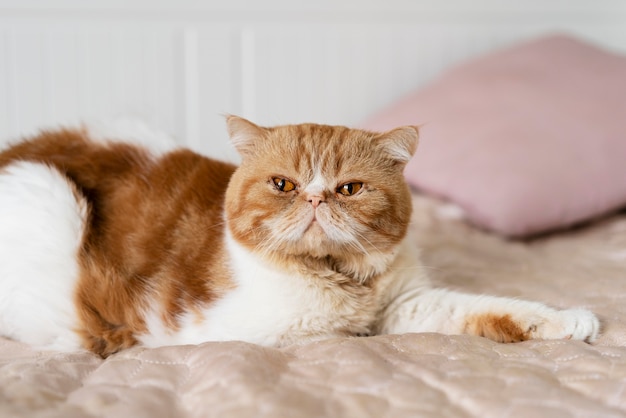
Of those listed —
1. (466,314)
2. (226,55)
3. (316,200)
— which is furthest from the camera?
(226,55)

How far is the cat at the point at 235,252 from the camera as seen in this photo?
1.23 metres

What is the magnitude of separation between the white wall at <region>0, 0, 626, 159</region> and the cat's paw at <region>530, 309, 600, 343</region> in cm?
118

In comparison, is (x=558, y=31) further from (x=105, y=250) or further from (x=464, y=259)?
(x=105, y=250)

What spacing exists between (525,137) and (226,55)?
108 cm

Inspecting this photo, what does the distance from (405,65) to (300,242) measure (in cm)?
175

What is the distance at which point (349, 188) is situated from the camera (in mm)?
1239

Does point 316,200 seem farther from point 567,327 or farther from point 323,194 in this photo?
point 567,327

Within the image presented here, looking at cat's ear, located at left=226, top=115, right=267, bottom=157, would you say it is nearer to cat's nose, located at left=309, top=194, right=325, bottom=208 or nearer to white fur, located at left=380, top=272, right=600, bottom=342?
cat's nose, located at left=309, top=194, right=325, bottom=208

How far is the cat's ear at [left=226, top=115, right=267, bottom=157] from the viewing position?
1328mm

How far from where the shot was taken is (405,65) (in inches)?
109

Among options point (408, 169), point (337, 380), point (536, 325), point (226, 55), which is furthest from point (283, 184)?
point (226, 55)

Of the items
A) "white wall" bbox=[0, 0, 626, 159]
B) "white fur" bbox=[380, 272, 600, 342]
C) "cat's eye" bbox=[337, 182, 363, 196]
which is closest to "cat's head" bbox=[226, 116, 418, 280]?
"cat's eye" bbox=[337, 182, 363, 196]

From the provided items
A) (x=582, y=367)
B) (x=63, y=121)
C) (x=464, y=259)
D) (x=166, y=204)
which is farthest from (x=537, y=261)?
(x=63, y=121)

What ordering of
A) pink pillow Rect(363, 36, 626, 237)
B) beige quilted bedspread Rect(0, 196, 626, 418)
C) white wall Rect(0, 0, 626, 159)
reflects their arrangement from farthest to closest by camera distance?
white wall Rect(0, 0, 626, 159), pink pillow Rect(363, 36, 626, 237), beige quilted bedspread Rect(0, 196, 626, 418)
